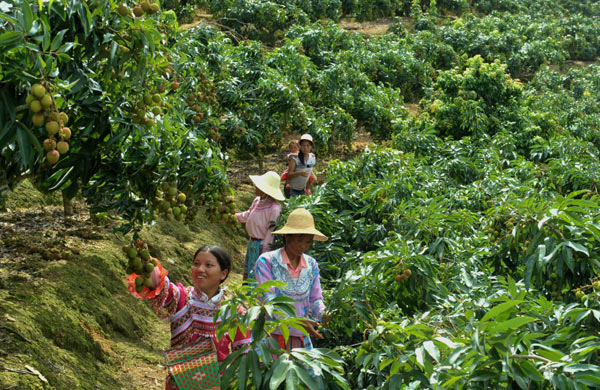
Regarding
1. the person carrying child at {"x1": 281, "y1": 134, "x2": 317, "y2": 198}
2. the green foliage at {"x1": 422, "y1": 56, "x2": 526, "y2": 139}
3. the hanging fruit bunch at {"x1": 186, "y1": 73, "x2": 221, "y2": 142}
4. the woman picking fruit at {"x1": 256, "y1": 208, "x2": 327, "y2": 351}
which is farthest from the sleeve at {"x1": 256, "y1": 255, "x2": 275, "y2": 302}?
the green foliage at {"x1": 422, "y1": 56, "x2": 526, "y2": 139}

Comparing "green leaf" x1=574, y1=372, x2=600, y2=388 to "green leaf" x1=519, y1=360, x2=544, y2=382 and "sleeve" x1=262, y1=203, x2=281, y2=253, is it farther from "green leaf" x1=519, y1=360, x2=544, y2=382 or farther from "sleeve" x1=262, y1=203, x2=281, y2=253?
"sleeve" x1=262, y1=203, x2=281, y2=253

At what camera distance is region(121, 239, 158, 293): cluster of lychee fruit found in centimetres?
267

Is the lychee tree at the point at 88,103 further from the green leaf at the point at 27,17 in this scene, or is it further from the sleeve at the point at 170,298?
the sleeve at the point at 170,298

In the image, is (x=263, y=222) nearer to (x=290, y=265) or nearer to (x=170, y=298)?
(x=290, y=265)

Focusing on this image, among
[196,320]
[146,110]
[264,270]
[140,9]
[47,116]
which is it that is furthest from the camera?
[264,270]

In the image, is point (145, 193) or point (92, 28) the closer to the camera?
point (92, 28)

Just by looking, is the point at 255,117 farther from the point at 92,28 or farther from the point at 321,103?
the point at 92,28

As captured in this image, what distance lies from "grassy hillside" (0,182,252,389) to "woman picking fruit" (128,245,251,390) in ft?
2.88

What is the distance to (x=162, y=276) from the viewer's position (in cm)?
280

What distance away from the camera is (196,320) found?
9.48ft

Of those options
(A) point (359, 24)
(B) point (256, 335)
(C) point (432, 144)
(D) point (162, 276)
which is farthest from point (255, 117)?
(A) point (359, 24)

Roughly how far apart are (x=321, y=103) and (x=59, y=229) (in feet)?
21.0

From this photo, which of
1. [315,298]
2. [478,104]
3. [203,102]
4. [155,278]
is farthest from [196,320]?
[478,104]

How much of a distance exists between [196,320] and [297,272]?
60cm
